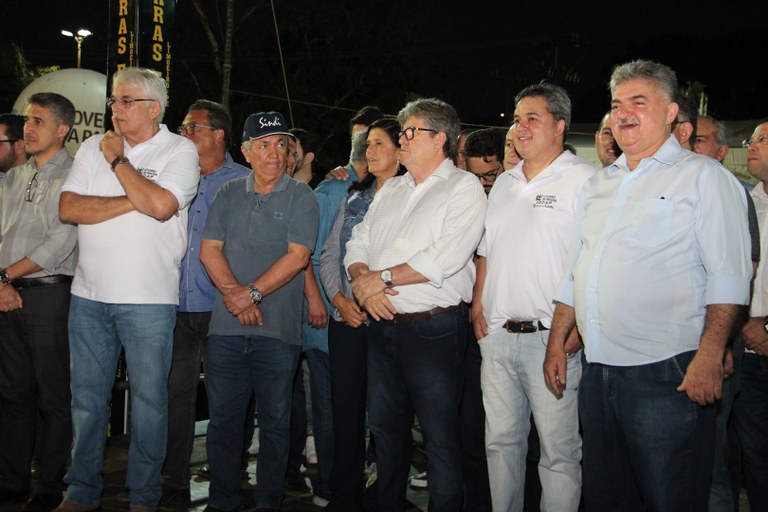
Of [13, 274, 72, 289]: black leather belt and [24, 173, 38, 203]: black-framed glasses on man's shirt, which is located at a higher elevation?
[24, 173, 38, 203]: black-framed glasses on man's shirt

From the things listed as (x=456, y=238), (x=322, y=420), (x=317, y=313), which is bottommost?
(x=322, y=420)

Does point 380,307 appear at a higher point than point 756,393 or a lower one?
higher

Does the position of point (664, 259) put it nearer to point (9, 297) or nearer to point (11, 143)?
point (9, 297)

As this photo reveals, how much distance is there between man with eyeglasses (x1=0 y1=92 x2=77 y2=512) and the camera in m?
4.88

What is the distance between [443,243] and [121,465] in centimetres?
300

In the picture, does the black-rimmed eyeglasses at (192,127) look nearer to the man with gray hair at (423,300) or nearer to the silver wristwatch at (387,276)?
the man with gray hair at (423,300)

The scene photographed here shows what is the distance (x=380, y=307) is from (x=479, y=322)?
58 centimetres

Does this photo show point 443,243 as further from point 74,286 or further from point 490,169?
point 74,286

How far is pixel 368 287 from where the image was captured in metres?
4.24

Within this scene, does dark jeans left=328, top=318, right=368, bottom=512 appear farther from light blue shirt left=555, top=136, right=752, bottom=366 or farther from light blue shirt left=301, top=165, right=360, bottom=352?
light blue shirt left=555, top=136, right=752, bottom=366

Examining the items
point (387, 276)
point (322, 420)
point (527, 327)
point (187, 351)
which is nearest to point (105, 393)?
point (187, 351)

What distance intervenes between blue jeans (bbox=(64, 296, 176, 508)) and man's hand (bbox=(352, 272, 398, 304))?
1166 mm

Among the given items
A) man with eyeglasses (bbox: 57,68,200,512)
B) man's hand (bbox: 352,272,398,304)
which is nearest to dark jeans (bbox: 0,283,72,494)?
man with eyeglasses (bbox: 57,68,200,512)

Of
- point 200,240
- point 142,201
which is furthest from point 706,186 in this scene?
point 200,240
